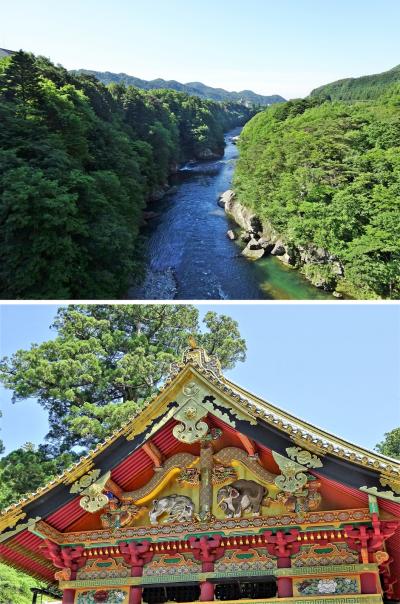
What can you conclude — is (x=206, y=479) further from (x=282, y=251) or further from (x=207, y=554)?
(x=282, y=251)

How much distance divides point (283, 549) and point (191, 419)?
1.47 m

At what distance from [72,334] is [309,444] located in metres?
15.1

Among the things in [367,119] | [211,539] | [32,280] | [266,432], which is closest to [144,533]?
[211,539]

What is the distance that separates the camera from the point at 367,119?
106 feet

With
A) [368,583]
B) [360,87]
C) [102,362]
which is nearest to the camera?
[368,583]

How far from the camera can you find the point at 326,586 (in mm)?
5477

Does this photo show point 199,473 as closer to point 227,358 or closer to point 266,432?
point 266,432

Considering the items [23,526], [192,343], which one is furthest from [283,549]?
[23,526]

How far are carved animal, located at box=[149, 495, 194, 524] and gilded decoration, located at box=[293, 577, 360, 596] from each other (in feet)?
3.94

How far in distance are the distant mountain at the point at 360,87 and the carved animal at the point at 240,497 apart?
46.5 meters

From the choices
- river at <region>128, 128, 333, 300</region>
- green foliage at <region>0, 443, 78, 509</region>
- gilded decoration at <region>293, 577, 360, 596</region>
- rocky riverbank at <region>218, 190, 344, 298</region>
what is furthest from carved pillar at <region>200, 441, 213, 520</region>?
rocky riverbank at <region>218, 190, 344, 298</region>

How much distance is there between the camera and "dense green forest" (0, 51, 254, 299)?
1861cm

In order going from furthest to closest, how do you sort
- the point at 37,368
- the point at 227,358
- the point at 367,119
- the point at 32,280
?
the point at 367,119
the point at 227,358
the point at 32,280
the point at 37,368

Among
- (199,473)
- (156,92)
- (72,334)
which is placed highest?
(156,92)
